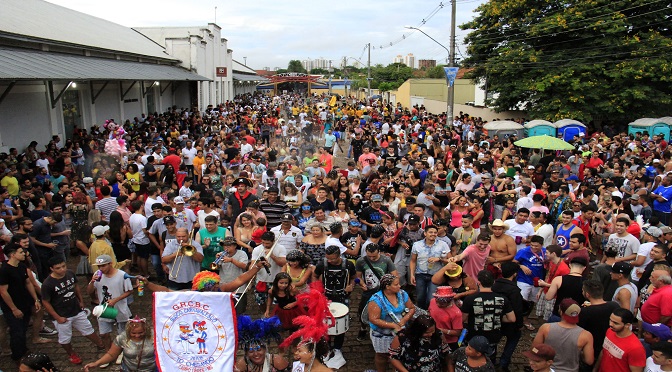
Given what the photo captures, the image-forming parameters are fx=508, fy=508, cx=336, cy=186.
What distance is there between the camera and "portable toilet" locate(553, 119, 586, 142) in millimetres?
20312

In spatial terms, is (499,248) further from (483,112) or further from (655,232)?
(483,112)

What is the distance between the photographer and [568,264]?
663cm

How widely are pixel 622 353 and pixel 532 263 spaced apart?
2.26m

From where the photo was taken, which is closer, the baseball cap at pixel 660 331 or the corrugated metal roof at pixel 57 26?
the baseball cap at pixel 660 331

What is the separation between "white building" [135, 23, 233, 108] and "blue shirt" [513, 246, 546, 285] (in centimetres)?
2440

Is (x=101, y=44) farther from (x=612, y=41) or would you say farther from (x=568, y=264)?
(x=612, y=41)

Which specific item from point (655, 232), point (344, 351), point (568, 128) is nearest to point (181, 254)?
point (344, 351)

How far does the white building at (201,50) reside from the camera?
29.5 m

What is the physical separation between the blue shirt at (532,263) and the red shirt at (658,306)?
1.47 m

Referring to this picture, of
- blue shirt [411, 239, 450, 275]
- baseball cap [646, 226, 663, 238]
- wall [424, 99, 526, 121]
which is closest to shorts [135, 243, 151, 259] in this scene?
blue shirt [411, 239, 450, 275]

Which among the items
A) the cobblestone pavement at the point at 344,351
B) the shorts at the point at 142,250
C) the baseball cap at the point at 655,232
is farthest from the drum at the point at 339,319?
the baseball cap at the point at 655,232

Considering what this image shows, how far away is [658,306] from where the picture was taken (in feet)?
17.1

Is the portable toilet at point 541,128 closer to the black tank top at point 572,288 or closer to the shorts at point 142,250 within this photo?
the black tank top at point 572,288

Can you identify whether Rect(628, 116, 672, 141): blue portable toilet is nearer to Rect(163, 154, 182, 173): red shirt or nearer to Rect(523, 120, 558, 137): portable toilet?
Rect(523, 120, 558, 137): portable toilet
